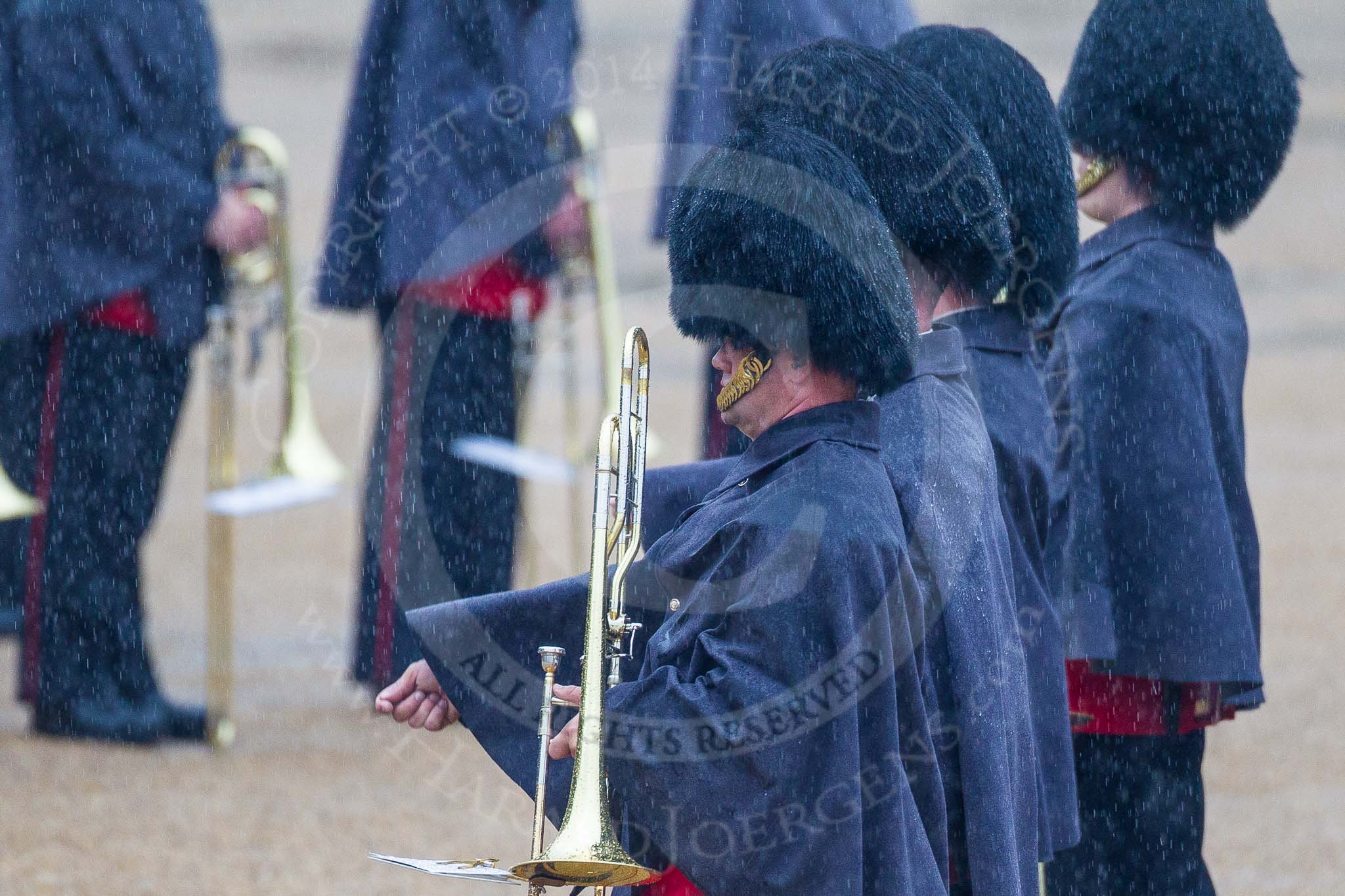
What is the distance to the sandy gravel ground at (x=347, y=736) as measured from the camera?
391 cm

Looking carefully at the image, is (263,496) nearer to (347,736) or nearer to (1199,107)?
(347,736)

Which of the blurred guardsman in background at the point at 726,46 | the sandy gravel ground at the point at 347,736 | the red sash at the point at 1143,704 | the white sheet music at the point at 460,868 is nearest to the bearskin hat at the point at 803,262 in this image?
the white sheet music at the point at 460,868

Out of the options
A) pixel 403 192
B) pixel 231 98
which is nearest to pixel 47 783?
pixel 403 192

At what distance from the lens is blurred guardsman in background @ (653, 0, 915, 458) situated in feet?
13.1

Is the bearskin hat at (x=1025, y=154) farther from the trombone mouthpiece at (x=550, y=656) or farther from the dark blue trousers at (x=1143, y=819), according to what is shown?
the trombone mouthpiece at (x=550, y=656)

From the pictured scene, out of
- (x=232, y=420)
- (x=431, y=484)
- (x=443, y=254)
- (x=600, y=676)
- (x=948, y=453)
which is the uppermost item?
(x=443, y=254)

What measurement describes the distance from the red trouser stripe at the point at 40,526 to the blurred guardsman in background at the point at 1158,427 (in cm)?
261

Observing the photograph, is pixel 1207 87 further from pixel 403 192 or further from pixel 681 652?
pixel 403 192

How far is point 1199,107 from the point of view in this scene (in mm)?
3098

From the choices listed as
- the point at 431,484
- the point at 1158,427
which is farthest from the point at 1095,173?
the point at 431,484

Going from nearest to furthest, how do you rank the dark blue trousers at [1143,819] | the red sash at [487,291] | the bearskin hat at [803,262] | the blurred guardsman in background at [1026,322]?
the bearskin hat at [803,262], the blurred guardsman in background at [1026,322], the dark blue trousers at [1143,819], the red sash at [487,291]

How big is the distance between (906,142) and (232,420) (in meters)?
2.73

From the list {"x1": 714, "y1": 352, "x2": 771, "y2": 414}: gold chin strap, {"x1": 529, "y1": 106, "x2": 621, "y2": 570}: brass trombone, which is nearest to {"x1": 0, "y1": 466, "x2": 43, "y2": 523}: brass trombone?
{"x1": 529, "y1": 106, "x2": 621, "y2": 570}: brass trombone

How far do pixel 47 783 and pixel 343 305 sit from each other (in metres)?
1.35
